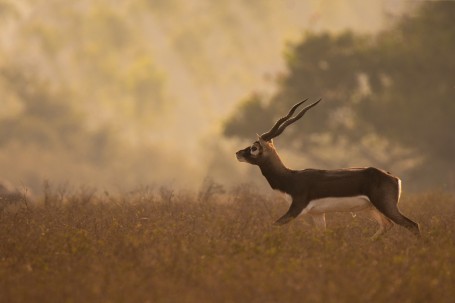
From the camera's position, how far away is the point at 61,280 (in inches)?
385

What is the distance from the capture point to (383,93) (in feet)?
131

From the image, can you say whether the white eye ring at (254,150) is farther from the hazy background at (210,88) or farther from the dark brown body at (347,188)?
the hazy background at (210,88)

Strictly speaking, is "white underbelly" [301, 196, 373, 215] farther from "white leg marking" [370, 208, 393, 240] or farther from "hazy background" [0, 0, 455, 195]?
"hazy background" [0, 0, 455, 195]

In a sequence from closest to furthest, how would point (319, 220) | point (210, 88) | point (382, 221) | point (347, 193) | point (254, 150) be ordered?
point (347, 193) → point (382, 221) → point (319, 220) → point (254, 150) → point (210, 88)

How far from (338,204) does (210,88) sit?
85.8 meters

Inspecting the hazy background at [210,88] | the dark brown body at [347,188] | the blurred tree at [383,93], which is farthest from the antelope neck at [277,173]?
the blurred tree at [383,93]

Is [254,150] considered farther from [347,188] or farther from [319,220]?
[347,188]

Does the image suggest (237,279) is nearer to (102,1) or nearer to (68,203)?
(68,203)

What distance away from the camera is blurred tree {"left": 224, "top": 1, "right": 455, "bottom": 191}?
37.4 m

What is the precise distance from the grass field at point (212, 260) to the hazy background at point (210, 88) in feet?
18.2

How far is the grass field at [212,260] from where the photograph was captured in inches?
352

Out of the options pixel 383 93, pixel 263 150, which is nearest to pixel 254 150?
pixel 263 150

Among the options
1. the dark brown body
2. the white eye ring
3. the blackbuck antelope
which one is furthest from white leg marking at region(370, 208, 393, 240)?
the white eye ring

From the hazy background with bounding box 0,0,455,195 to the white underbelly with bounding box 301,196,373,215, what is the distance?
573 cm
